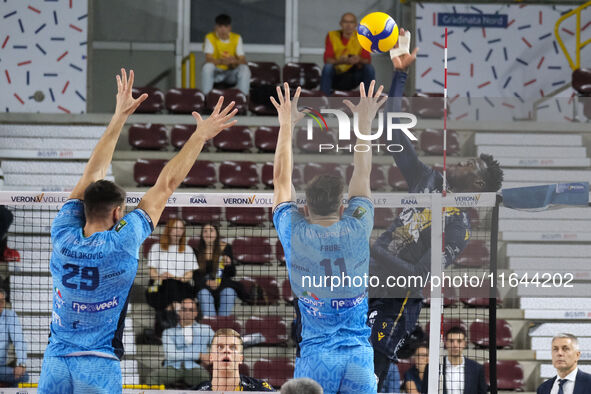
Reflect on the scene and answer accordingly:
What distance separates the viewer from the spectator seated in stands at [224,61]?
1404cm

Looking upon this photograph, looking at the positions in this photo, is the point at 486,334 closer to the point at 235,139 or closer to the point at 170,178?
the point at 235,139

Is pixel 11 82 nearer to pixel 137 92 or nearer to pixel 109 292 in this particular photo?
pixel 137 92

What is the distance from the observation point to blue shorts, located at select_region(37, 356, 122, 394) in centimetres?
470

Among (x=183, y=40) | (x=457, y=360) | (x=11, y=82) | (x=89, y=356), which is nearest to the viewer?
(x=89, y=356)

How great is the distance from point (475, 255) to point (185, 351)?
10.9 feet

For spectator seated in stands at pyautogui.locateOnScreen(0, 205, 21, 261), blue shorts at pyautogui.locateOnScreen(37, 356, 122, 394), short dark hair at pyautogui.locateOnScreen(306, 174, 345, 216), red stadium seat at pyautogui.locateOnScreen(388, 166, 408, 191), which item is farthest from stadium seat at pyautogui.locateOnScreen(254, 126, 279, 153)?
blue shorts at pyautogui.locateOnScreen(37, 356, 122, 394)

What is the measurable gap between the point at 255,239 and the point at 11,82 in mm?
7169

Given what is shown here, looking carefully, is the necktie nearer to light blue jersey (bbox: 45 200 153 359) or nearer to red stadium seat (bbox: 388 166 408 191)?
red stadium seat (bbox: 388 166 408 191)

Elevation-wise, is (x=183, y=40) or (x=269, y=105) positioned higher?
(x=183, y=40)

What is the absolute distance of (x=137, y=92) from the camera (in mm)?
13875

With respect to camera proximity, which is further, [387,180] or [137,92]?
[137,92]

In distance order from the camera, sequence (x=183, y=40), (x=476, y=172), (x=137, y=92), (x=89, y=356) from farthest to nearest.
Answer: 1. (x=183, y=40)
2. (x=137, y=92)
3. (x=476, y=172)
4. (x=89, y=356)

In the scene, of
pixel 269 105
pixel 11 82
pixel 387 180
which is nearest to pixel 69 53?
pixel 11 82

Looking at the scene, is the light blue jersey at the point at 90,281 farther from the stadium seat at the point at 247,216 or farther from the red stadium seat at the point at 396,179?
the stadium seat at the point at 247,216
